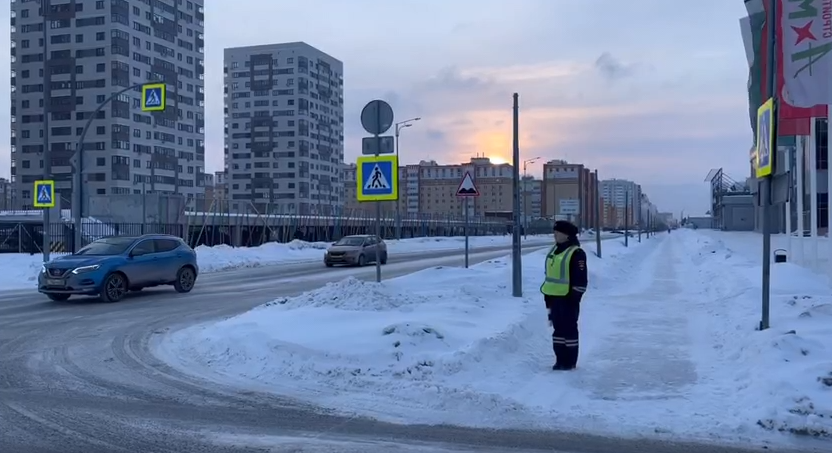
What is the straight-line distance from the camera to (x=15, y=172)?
9544 centimetres

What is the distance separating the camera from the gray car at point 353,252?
33.6 meters

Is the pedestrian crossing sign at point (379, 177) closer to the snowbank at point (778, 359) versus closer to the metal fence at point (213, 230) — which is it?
the snowbank at point (778, 359)

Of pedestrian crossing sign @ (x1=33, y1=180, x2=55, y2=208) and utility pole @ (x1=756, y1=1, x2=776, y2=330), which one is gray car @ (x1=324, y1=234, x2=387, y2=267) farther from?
utility pole @ (x1=756, y1=1, x2=776, y2=330)

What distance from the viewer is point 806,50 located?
13.6 metres

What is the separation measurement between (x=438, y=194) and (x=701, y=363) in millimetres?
102986

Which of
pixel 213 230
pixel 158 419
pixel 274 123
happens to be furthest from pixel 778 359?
pixel 274 123

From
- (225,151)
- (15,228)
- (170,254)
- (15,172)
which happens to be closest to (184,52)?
(15,172)

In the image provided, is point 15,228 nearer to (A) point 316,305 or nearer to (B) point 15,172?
(A) point 316,305

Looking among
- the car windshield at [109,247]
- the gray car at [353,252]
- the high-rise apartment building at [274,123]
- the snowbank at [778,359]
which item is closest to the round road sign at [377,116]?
the snowbank at [778,359]

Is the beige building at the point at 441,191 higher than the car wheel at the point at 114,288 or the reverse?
higher

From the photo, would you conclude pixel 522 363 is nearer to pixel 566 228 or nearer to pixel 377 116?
pixel 566 228

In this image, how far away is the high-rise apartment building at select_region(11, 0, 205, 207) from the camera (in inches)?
3556

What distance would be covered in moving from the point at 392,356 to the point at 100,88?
92705 mm

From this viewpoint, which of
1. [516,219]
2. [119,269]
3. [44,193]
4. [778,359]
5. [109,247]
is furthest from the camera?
[44,193]
